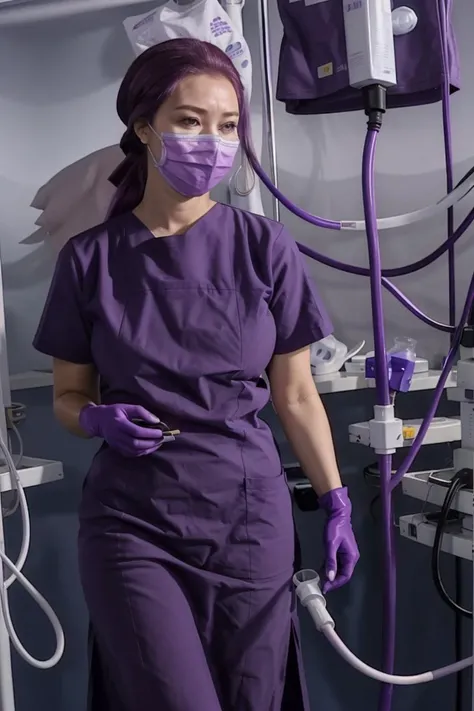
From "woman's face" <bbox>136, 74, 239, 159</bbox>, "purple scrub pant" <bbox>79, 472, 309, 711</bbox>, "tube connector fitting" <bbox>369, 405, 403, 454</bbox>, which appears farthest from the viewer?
"tube connector fitting" <bbox>369, 405, 403, 454</bbox>

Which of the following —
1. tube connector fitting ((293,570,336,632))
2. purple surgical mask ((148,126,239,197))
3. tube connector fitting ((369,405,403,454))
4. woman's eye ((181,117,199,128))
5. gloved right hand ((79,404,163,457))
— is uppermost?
woman's eye ((181,117,199,128))

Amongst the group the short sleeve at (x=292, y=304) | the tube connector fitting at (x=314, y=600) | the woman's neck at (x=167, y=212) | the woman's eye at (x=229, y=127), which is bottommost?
the tube connector fitting at (x=314, y=600)

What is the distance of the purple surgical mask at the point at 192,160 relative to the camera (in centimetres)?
115

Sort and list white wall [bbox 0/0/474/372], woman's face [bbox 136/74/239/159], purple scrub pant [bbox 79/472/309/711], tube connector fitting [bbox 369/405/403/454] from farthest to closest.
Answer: white wall [bbox 0/0/474/372]
tube connector fitting [bbox 369/405/403/454]
woman's face [bbox 136/74/239/159]
purple scrub pant [bbox 79/472/309/711]

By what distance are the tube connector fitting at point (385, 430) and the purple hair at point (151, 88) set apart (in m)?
0.55

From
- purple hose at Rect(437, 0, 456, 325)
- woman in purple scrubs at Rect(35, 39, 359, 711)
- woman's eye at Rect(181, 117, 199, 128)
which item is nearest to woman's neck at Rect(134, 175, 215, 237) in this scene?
woman in purple scrubs at Rect(35, 39, 359, 711)

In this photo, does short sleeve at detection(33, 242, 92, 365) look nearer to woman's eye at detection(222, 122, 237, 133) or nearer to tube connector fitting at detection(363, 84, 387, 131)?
woman's eye at detection(222, 122, 237, 133)

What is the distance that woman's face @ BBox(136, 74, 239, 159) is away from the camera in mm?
1141

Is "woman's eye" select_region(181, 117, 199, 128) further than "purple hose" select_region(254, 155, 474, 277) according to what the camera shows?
No

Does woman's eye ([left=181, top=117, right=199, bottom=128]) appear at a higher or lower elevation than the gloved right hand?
higher

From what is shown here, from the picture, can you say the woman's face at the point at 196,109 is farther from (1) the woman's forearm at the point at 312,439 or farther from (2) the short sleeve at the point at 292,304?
(1) the woman's forearm at the point at 312,439

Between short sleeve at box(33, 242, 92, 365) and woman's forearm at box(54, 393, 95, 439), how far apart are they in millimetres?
74

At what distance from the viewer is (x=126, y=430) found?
1.08 metres

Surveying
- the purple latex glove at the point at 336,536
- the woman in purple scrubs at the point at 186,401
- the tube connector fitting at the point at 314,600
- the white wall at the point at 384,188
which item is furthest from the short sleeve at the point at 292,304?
the white wall at the point at 384,188
